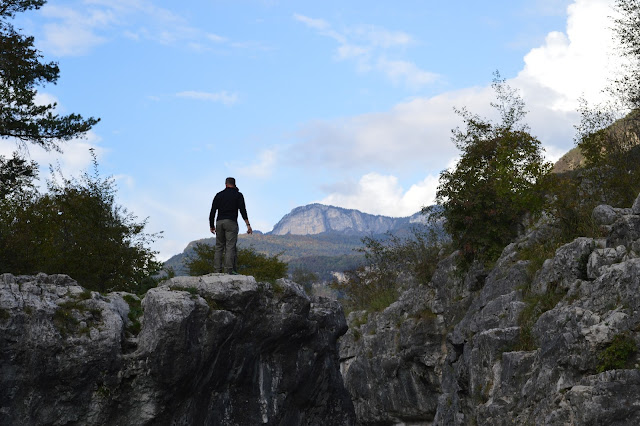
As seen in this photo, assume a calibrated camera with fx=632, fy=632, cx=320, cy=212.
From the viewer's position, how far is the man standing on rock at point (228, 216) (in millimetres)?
19688

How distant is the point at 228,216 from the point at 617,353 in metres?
11.4

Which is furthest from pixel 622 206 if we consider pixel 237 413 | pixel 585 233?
pixel 237 413

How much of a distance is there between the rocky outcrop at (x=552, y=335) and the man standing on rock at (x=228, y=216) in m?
9.10

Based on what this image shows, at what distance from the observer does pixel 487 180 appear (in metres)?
34.3

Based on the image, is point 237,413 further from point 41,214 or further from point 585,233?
point 41,214

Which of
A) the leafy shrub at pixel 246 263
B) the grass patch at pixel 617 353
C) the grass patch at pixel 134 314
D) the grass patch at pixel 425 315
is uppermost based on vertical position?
the leafy shrub at pixel 246 263

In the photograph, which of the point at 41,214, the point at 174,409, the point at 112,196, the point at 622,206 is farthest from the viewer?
the point at 112,196

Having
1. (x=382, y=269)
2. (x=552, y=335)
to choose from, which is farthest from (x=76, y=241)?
(x=382, y=269)

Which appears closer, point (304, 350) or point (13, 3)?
point (304, 350)

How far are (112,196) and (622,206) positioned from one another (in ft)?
92.3

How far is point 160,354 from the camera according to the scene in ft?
58.7

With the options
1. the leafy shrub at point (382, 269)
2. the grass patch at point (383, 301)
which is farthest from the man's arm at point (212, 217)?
the leafy shrub at point (382, 269)

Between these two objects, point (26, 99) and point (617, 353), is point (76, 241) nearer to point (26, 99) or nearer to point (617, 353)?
point (26, 99)

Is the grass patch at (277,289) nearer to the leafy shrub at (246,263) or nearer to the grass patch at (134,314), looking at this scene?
the grass patch at (134,314)
